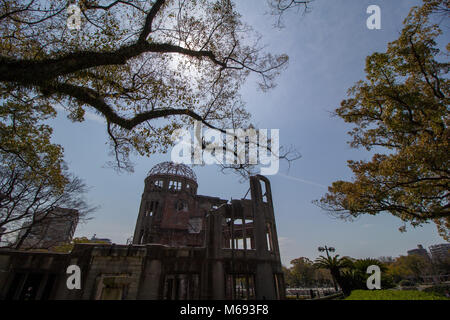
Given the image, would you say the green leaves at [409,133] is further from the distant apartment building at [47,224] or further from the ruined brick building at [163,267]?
the distant apartment building at [47,224]

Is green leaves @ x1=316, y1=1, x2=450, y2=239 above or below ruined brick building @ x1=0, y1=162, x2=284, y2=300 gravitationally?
above

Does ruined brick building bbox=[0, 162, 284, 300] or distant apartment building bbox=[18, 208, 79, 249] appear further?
distant apartment building bbox=[18, 208, 79, 249]

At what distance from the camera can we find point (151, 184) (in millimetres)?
29641

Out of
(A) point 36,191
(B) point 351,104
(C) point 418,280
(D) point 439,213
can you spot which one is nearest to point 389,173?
(D) point 439,213

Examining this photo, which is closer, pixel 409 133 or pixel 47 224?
pixel 409 133

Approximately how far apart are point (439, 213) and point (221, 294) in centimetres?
1395

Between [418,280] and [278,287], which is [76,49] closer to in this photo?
[278,287]

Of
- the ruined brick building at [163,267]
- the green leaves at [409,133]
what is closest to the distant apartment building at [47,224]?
the ruined brick building at [163,267]

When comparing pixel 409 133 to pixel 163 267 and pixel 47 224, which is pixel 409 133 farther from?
pixel 47 224

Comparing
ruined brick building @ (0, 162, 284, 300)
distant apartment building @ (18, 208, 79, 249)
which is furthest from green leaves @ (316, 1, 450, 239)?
distant apartment building @ (18, 208, 79, 249)

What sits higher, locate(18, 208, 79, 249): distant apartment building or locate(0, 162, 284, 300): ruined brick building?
locate(18, 208, 79, 249): distant apartment building

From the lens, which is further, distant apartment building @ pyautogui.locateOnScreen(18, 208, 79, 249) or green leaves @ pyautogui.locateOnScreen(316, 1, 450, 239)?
distant apartment building @ pyautogui.locateOnScreen(18, 208, 79, 249)

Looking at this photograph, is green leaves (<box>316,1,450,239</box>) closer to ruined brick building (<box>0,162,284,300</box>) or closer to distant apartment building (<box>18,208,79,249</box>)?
ruined brick building (<box>0,162,284,300</box>)

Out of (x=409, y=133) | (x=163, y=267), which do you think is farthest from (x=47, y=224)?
(x=409, y=133)
